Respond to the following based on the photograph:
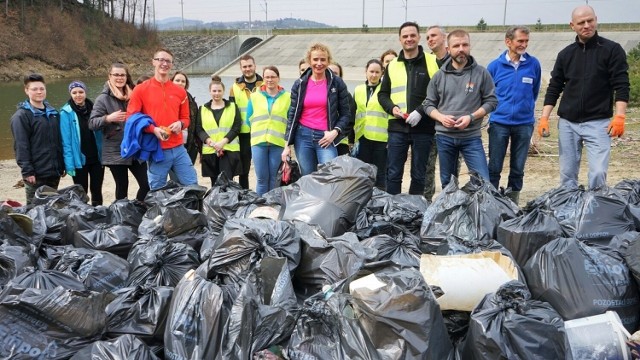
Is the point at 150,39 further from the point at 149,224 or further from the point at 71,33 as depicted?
the point at 149,224

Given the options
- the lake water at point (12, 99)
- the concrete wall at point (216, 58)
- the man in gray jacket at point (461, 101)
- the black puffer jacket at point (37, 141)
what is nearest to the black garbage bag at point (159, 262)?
the black puffer jacket at point (37, 141)

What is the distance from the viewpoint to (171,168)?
4.78 metres

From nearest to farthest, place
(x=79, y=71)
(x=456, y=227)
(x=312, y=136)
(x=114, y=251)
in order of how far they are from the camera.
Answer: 1. (x=456, y=227)
2. (x=114, y=251)
3. (x=312, y=136)
4. (x=79, y=71)

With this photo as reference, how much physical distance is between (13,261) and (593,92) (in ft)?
12.9

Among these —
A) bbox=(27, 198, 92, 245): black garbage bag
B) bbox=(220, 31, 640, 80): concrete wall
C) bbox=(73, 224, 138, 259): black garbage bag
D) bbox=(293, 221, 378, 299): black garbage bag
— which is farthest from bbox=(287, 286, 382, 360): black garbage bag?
bbox=(220, 31, 640, 80): concrete wall

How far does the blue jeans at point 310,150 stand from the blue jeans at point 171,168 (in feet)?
3.17

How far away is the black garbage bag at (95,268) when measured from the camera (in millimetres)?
2795

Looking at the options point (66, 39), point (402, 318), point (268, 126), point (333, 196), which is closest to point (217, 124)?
point (268, 126)

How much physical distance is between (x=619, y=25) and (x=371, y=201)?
36.2m

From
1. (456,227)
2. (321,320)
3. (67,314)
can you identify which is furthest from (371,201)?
(67,314)

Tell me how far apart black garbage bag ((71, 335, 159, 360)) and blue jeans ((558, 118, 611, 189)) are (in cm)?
312

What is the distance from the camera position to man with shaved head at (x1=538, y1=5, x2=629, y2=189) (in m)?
3.96

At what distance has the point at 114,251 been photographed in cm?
329

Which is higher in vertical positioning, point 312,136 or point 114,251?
point 312,136
